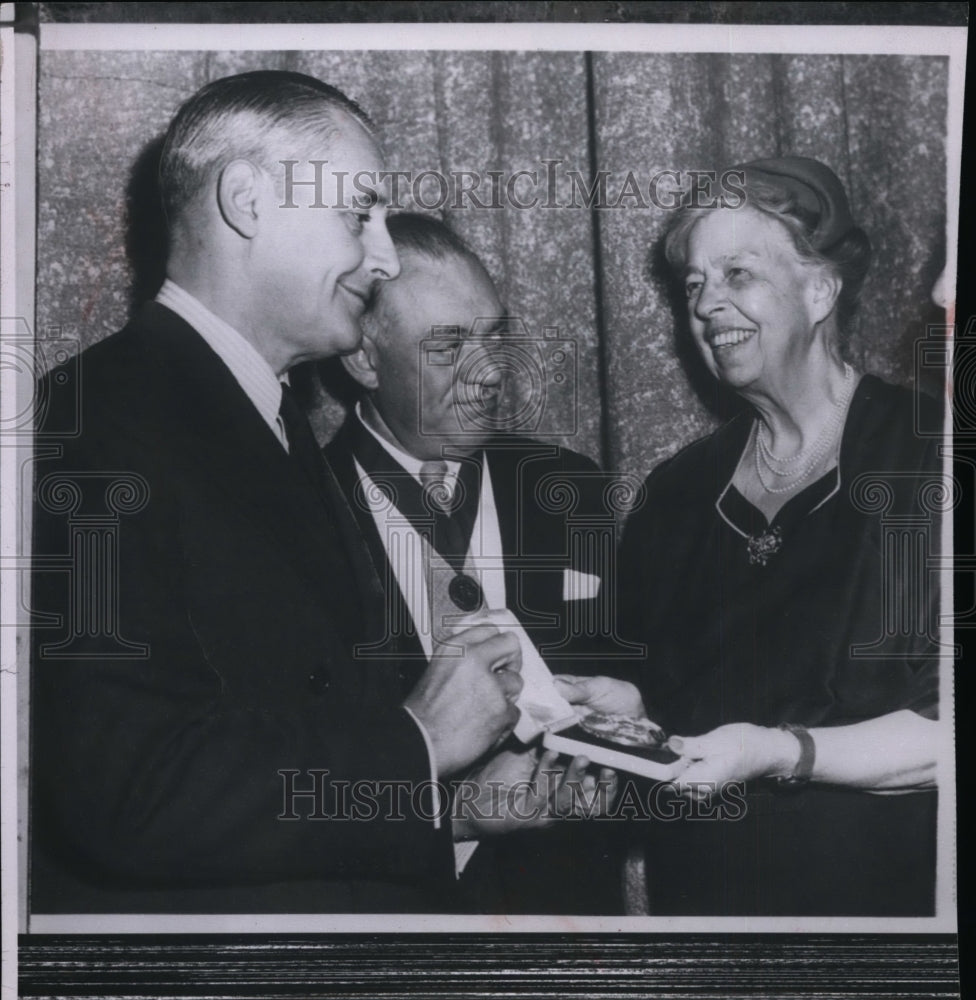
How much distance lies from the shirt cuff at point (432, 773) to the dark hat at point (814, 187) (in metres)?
1.63

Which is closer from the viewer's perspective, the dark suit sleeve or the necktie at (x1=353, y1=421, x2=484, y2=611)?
the dark suit sleeve

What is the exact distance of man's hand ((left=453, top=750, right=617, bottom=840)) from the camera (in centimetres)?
317

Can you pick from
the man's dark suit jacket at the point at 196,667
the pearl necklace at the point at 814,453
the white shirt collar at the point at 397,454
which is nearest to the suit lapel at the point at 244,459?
the man's dark suit jacket at the point at 196,667

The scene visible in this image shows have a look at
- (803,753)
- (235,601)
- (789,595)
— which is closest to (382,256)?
(235,601)

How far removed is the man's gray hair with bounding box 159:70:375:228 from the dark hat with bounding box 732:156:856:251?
3.71 ft

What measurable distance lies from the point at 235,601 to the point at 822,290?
1736 mm

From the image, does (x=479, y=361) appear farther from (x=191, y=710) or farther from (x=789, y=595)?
(x=191, y=710)

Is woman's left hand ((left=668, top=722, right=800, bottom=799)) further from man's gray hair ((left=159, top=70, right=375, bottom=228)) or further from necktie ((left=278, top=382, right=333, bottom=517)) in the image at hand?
man's gray hair ((left=159, top=70, right=375, bottom=228))

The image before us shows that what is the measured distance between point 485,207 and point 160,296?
88 cm

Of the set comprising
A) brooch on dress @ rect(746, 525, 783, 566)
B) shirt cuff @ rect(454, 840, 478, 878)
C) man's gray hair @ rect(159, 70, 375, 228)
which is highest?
man's gray hair @ rect(159, 70, 375, 228)

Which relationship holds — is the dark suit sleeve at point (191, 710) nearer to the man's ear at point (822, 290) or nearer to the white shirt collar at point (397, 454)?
the white shirt collar at point (397, 454)

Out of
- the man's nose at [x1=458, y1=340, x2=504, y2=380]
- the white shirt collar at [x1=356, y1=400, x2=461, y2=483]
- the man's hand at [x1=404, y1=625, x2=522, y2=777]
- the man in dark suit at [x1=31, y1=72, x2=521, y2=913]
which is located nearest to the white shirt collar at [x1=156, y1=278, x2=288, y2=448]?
the man in dark suit at [x1=31, y1=72, x2=521, y2=913]

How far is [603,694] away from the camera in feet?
10.5

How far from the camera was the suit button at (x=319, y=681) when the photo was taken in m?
3.12
